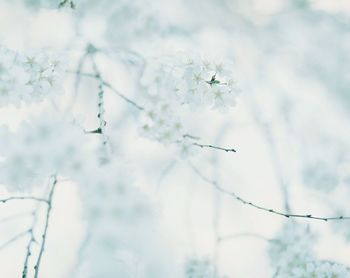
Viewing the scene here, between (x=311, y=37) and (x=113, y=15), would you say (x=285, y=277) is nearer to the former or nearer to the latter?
(x=113, y=15)

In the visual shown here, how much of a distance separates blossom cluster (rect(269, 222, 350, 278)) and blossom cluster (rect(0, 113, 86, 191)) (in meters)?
1.21

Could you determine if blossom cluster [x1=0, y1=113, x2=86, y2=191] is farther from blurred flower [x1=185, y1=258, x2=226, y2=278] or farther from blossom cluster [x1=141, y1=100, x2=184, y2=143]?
blurred flower [x1=185, y1=258, x2=226, y2=278]

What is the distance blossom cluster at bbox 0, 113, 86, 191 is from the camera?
198 centimetres

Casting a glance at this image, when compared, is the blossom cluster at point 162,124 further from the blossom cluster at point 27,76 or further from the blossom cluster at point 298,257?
the blossom cluster at point 298,257

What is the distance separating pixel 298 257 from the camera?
2.92m

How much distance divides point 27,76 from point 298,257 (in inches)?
72.0

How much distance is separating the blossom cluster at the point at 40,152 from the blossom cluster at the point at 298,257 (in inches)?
47.5

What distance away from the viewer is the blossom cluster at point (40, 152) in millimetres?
1980

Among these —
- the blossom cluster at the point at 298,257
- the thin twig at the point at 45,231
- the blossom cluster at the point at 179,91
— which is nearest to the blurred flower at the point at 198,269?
the blossom cluster at the point at 298,257

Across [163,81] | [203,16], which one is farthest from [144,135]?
[203,16]

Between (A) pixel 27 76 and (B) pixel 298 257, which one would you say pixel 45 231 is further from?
(B) pixel 298 257

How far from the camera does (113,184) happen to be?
6.71ft

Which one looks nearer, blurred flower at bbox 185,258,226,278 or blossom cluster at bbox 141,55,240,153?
blossom cluster at bbox 141,55,240,153

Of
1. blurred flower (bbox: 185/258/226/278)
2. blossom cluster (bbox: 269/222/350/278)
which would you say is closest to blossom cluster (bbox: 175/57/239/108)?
blossom cluster (bbox: 269/222/350/278)
